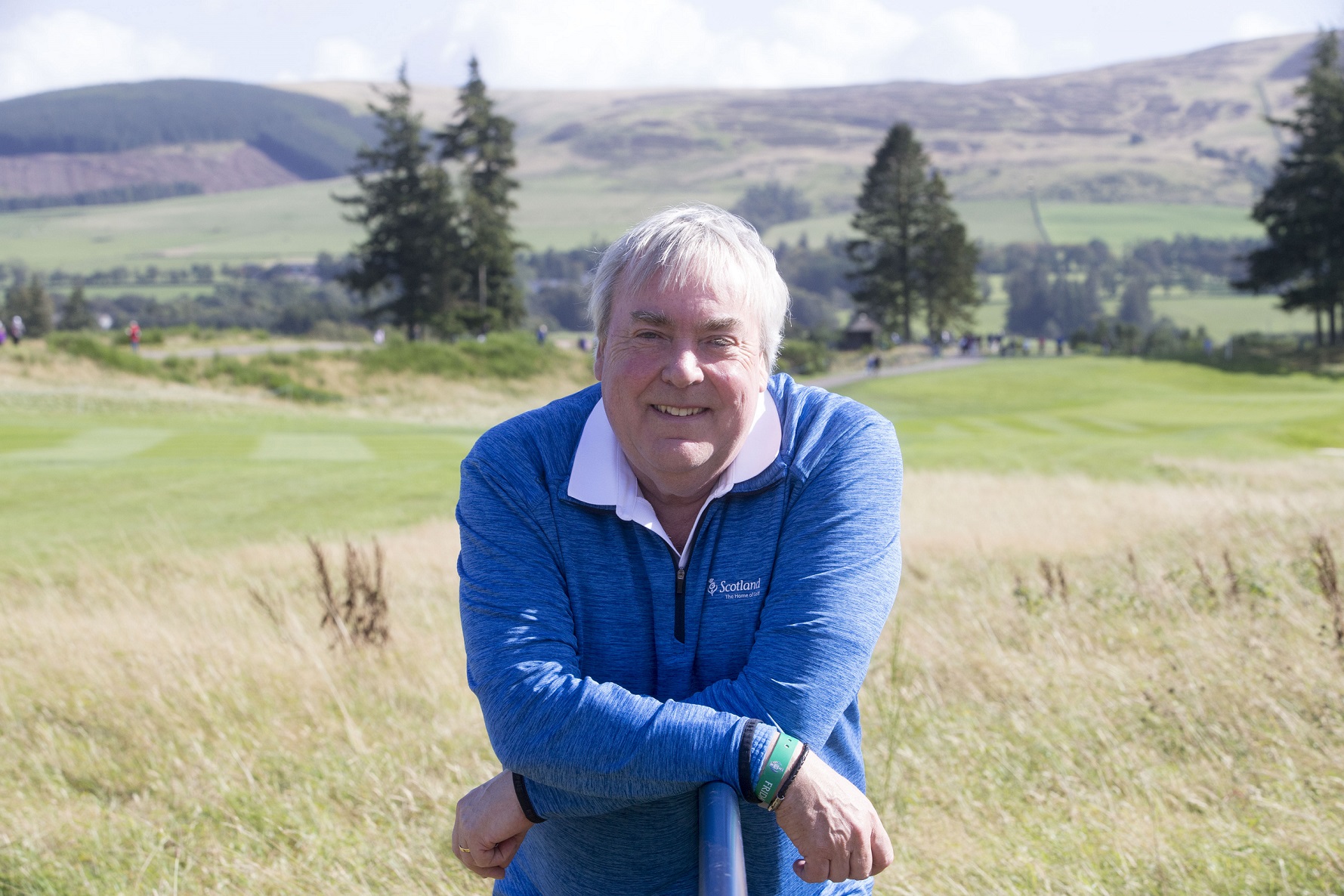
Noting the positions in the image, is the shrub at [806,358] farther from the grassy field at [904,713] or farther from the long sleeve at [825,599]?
the long sleeve at [825,599]

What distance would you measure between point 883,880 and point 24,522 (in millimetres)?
11446

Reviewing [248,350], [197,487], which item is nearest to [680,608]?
[197,487]

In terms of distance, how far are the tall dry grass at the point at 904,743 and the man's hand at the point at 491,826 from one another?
107 centimetres

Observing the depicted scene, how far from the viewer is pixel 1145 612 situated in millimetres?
5934

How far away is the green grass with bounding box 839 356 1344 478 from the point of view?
60.6ft

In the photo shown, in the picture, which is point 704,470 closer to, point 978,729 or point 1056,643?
point 978,729

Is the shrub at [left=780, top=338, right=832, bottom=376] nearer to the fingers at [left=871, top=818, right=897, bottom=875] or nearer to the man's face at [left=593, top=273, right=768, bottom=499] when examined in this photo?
the man's face at [left=593, top=273, right=768, bottom=499]

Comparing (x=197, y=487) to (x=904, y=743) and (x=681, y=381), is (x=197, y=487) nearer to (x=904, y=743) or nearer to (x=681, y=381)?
(x=904, y=743)

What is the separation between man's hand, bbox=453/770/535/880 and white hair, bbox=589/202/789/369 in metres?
1.03

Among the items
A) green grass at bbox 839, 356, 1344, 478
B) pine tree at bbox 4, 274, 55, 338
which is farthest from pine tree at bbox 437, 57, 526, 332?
pine tree at bbox 4, 274, 55, 338

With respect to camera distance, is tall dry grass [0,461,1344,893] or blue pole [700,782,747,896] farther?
tall dry grass [0,461,1344,893]

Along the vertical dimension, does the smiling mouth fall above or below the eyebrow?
below

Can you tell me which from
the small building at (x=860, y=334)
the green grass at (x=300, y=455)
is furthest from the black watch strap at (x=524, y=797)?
the small building at (x=860, y=334)

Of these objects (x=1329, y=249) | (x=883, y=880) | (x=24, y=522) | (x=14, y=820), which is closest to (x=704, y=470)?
(x=883, y=880)
